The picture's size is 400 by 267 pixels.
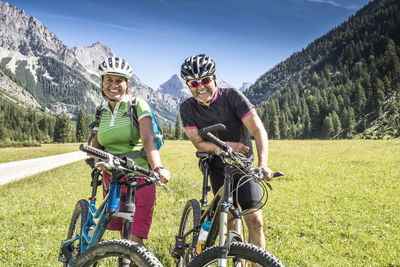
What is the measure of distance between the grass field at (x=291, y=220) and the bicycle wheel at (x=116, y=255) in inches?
A: 130

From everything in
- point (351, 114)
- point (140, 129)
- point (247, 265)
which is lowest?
point (247, 265)

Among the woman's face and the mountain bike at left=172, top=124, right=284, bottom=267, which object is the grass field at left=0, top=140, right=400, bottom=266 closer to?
the mountain bike at left=172, top=124, right=284, bottom=267

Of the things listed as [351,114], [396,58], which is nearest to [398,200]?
[351,114]

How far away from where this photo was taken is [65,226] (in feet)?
27.2

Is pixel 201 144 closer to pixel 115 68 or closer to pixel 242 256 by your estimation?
pixel 115 68

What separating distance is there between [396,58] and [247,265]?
606ft

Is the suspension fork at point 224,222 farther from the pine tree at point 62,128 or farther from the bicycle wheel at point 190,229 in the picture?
the pine tree at point 62,128

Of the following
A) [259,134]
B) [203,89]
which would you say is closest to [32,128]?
[203,89]

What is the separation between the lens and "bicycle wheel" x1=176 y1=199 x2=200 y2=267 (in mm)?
4438

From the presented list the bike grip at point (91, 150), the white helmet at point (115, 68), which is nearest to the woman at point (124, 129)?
the white helmet at point (115, 68)

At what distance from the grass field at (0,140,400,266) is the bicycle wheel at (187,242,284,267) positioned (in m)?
3.51

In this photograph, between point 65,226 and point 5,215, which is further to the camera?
point 5,215

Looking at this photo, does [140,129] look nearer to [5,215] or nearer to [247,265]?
[247,265]

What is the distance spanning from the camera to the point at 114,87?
3857 mm
